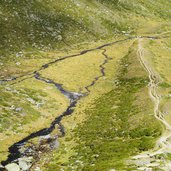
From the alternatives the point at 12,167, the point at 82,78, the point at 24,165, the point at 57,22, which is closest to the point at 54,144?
the point at 24,165

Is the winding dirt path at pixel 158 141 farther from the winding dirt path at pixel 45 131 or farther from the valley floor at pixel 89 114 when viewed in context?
the winding dirt path at pixel 45 131

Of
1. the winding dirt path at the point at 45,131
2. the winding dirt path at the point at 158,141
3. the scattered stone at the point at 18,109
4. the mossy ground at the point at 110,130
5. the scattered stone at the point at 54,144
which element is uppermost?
the winding dirt path at the point at 158,141

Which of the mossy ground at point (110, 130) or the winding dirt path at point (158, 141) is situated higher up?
the winding dirt path at point (158, 141)

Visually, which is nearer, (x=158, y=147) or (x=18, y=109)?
(x=158, y=147)

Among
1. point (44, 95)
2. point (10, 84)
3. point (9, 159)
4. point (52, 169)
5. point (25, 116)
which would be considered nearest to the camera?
point (52, 169)

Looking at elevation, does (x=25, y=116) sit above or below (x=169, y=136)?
below

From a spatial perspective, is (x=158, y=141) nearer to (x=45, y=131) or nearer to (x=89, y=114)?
(x=45, y=131)

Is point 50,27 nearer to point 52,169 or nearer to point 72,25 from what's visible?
point 72,25

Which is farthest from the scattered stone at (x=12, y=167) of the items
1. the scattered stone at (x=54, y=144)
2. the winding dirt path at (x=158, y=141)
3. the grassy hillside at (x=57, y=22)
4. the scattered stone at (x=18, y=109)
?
the grassy hillside at (x=57, y=22)

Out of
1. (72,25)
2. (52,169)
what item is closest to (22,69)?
(72,25)

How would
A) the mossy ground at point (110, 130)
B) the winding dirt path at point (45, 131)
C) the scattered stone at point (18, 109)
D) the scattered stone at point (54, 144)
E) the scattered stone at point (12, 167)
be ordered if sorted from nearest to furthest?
the scattered stone at point (12, 167) < the mossy ground at point (110, 130) < the winding dirt path at point (45, 131) < the scattered stone at point (54, 144) < the scattered stone at point (18, 109)

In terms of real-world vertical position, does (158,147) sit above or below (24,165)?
above
